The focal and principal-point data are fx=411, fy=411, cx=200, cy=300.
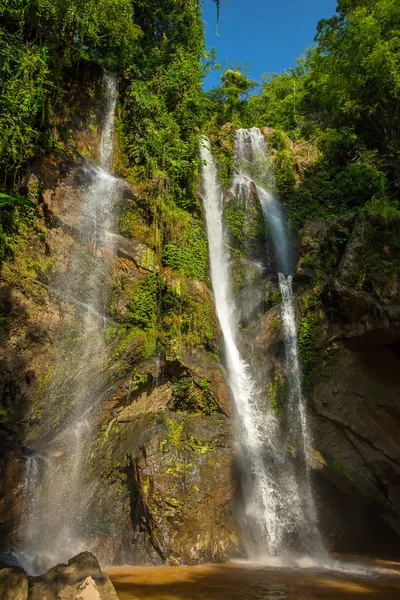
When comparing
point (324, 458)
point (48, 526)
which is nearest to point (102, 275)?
point (48, 526)

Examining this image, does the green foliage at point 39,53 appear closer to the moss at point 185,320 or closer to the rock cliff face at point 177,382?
the rock cliff face at point 177,382

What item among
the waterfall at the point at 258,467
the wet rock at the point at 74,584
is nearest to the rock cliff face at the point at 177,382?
the waterfall at the point at 258,467

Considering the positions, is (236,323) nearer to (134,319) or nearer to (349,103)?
(134,319)

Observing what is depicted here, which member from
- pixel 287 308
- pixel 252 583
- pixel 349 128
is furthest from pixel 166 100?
pixel 252 583

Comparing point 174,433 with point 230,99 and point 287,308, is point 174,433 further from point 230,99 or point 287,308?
point 230,99

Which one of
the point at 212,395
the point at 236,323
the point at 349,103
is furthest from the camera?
the point at 349,103

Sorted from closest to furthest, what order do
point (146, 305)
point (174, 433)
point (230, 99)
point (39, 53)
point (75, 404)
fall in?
point (174, 433), point (75, 404), point (146, 305), point (39, 53), point (230, 99)
